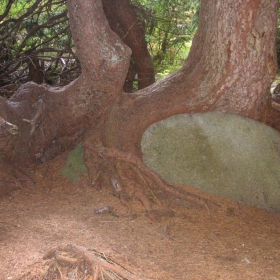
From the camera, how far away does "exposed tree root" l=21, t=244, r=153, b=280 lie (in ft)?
10.3

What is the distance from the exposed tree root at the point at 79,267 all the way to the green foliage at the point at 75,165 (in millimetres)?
2162

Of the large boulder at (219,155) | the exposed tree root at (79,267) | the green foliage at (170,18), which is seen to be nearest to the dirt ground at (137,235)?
the exposed tree root at (79,267)

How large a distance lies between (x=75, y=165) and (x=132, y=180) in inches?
33.4

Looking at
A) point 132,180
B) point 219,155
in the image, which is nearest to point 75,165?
point 132,180

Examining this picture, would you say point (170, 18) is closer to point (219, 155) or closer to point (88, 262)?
point (219, 155)

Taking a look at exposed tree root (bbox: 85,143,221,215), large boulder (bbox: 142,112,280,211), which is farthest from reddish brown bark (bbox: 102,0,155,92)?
exposed tree root (bbox: 85,143,221,215)

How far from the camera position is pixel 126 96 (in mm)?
5730

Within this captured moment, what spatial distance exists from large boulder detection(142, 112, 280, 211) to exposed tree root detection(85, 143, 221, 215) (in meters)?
0.17

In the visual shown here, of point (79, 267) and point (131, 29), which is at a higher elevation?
point (131, 29)

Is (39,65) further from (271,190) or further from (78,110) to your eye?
(271,190)

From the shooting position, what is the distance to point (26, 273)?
322cm

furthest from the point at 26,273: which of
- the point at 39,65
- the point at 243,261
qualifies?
the point at 39,65

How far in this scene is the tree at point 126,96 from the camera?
203 inches

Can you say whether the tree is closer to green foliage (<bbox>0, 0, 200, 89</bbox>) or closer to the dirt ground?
the dirt ground
